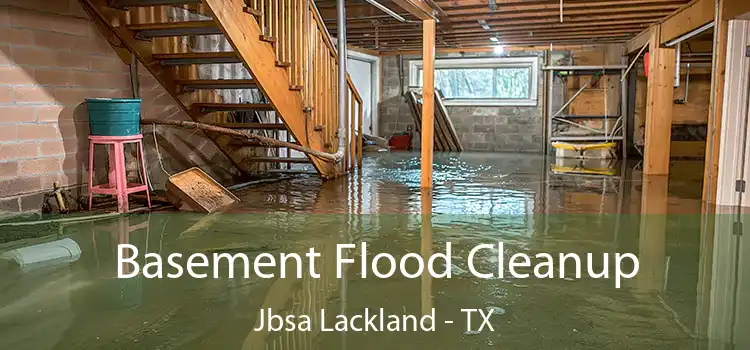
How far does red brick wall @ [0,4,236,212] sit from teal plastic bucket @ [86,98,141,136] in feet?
1.09

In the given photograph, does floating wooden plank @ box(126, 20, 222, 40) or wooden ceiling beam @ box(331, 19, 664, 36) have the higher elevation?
wooden ceiling beam @ box(331, 19, 664, 36)

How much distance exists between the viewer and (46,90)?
183 inches

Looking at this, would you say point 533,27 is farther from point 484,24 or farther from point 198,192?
point 198,192

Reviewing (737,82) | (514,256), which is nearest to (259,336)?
(514,256)

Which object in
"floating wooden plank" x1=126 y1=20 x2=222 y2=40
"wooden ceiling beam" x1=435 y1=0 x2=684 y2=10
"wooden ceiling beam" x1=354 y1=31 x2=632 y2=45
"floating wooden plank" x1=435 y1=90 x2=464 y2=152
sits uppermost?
"wooden ceiling beam" x1=354 y1=31 x2=632 y2=45

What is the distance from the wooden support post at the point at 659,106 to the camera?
7.59 metres

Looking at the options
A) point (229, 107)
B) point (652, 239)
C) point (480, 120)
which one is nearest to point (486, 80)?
point (480, 120)

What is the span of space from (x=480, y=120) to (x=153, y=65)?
809cm

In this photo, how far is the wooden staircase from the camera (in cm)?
487

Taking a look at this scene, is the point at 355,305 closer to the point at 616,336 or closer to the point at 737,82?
the point at 616,336

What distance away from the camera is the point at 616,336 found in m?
2.19

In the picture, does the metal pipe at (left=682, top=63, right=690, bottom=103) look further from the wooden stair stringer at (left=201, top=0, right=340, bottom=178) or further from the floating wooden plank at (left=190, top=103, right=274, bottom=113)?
the floating wooden plank at (left=190, top=103, right=274, bottom=113)

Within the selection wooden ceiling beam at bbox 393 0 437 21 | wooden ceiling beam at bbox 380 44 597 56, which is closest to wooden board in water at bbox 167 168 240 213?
wooden ceiling beam at bbox 393 0 437 21

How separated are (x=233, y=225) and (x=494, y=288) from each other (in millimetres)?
2257
